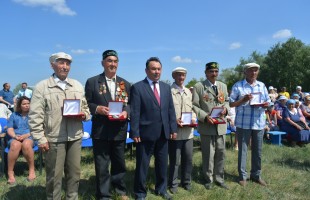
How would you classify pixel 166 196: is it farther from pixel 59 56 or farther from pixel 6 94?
pixel 6 94

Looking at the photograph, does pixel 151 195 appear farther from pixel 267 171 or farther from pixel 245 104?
pixel 267 171

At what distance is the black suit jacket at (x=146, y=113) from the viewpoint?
4281mm

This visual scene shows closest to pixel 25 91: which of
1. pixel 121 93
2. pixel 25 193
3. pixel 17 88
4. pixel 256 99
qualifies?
pixel 17 88

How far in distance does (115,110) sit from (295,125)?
7164mm

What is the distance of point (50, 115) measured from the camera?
3.79 meters

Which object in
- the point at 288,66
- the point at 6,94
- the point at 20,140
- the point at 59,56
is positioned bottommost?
the point at 20,140

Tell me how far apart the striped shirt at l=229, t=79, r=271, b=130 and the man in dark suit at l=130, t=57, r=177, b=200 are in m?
1.51

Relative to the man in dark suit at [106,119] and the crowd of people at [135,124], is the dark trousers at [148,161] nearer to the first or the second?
the crowd of people at [135,124]

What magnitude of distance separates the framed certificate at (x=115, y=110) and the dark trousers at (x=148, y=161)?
61 cm

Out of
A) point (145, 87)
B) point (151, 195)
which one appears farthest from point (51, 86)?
point (151, 195)

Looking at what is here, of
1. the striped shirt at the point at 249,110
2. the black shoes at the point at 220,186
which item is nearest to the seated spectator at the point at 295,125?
the striped shirt at the point at 249,110

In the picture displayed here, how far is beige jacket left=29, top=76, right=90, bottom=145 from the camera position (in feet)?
12.1

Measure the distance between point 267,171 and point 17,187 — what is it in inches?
187

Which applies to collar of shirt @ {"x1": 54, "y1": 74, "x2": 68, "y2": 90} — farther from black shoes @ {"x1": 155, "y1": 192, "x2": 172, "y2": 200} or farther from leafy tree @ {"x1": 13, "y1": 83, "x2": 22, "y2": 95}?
leafy tree @ {"x1": 13, "y1": 83, "x2": 22, "y2": 95}
